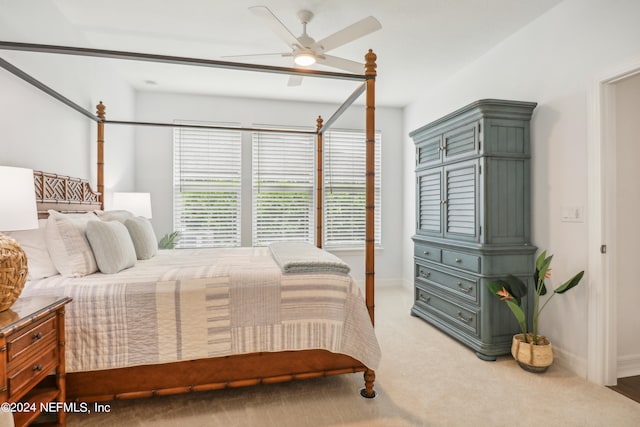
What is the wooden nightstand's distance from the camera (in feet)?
4.29

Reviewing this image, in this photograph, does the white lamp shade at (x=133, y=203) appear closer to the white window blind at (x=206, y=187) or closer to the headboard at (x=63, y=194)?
the headboard at (x=63, y=194)

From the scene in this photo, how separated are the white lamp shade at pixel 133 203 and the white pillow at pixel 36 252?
160 cm

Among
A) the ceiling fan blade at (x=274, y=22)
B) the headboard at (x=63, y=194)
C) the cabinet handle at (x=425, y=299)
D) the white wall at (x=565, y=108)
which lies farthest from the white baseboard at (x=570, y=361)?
the headboard at (x=63, y=194)

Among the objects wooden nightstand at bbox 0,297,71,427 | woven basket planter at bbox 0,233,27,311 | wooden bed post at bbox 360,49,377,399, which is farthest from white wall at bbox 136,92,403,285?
woven basket planter at bbox 0,233,27,311

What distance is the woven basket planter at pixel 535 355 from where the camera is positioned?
2488 mm

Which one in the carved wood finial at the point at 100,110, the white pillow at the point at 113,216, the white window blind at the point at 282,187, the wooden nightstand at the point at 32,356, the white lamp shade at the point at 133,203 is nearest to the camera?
the wooden nightstand at the point at 32,356

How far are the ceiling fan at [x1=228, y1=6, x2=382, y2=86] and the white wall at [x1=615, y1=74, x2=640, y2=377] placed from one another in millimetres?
1923

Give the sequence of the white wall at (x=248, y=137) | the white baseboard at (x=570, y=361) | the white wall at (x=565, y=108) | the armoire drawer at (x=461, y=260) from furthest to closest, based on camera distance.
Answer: the white wall at (x=248, y=137)
the armoire drawer at (x=461, y=260)
the white baseboard at (x=570, y=361)
the white wall at (x=565, y=108)

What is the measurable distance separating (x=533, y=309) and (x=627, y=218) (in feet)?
3.18

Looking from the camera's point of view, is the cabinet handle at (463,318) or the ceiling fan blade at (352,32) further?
the cabinet handle at (463,318)

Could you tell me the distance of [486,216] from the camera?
2.81m

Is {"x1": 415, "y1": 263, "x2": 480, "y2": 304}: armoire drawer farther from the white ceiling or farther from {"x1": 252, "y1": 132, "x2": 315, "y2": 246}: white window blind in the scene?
the white ceiling

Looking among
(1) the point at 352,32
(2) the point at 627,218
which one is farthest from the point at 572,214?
(1) the point at 352,32

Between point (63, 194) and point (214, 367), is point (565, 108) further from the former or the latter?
point (63, 194)
